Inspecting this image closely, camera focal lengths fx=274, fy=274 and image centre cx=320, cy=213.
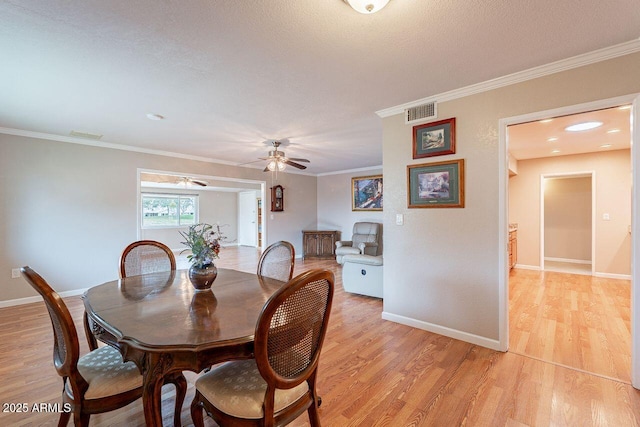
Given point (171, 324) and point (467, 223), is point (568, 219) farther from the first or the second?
point (171, 324)

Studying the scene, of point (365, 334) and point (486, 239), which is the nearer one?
point (486, 239)

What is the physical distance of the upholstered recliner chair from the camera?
20.8ft

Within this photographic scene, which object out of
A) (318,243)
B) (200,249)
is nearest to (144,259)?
(200,249)

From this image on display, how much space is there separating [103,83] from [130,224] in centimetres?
300

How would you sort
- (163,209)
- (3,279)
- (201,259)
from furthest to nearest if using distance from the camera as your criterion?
(163,209) → (3,279) → (201,259)

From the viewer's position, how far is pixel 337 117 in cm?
336

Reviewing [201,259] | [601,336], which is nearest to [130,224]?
[201,259]

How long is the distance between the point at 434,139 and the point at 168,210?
9.18 meters

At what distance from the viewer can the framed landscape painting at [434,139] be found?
8.93 feet

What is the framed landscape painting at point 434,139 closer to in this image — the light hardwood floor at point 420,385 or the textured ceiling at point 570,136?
the textured ceiling at point 570,136

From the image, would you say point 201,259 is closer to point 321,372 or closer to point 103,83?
point 321,372

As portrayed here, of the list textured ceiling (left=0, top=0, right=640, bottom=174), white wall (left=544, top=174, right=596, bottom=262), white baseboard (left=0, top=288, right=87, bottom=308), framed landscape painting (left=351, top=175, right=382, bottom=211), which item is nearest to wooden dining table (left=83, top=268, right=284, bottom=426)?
textured ceiling (left=0, top=0, right=640, bottom=174)

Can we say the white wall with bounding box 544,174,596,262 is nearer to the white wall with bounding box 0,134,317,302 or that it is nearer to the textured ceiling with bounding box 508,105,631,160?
the textured ceiling with bounding box 508,105,631,160

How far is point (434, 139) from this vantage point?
2832 mm
